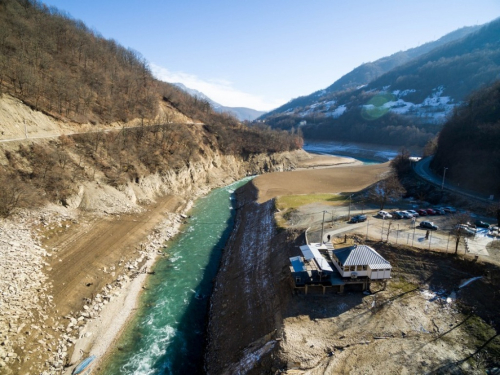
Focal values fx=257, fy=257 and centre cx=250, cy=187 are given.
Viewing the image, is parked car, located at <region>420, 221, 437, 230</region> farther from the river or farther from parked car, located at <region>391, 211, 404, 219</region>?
the river

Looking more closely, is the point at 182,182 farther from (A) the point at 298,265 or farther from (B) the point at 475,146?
(B) the point at 475,146

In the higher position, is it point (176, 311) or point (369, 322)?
point (369, 322)

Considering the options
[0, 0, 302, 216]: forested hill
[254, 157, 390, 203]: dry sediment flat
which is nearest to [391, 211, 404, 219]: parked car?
[254, 157, 390, 203]: dry sediment flat

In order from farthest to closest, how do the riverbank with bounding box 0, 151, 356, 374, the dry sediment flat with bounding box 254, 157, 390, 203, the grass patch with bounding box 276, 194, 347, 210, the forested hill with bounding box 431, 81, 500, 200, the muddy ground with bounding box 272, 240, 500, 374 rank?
the dry sediment flat with bounding box 254, 157, 390, 203 < the grass patch with bounding box 276, 194, 347, 210 < the forested hill with bounding box 431, 81, 500, 200 < the riverbank with bounding box 0, 151, 356, 374 < the muddy ground with bounding box 272, 240, 500, 374

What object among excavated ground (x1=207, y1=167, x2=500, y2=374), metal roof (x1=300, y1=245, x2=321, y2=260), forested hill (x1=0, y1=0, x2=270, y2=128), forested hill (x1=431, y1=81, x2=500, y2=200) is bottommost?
excavated ground (x1=207, y1=167, x2=500, y2=374)

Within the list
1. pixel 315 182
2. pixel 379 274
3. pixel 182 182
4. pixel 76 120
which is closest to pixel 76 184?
pixel 76 120

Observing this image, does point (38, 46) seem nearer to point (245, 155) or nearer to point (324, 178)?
point (245, 155)
